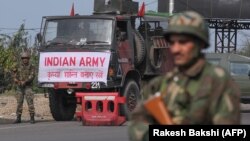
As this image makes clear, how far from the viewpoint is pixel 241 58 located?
2414 centimetres

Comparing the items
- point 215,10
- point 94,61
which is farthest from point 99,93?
point 215,10

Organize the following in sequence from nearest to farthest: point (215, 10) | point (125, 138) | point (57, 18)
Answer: point (125, 138) → point (57, 18) → point (215, 10)

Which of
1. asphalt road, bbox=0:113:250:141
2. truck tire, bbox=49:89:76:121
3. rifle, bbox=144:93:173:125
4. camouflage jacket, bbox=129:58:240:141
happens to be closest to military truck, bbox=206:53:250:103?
truck tire, bbox=49:89:76:121

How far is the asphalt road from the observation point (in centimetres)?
1500

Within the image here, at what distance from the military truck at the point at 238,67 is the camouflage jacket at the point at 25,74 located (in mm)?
6251

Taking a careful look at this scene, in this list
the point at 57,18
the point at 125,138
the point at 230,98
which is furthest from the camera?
the point at 57,18

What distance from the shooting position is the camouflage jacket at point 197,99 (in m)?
4.32

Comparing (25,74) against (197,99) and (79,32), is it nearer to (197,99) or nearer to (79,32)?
(79,32)

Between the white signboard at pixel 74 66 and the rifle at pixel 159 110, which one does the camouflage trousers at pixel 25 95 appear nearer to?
the white signboard at pixel 74 66

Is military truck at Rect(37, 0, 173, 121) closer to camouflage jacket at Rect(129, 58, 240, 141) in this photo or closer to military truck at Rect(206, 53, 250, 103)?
military truck at Rect(206, 53, 250, 103)

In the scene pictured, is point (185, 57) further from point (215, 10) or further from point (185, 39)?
point (215, 10)

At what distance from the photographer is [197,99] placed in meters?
4.32

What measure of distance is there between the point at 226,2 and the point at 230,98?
151ft

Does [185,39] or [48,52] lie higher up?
[185,39]
